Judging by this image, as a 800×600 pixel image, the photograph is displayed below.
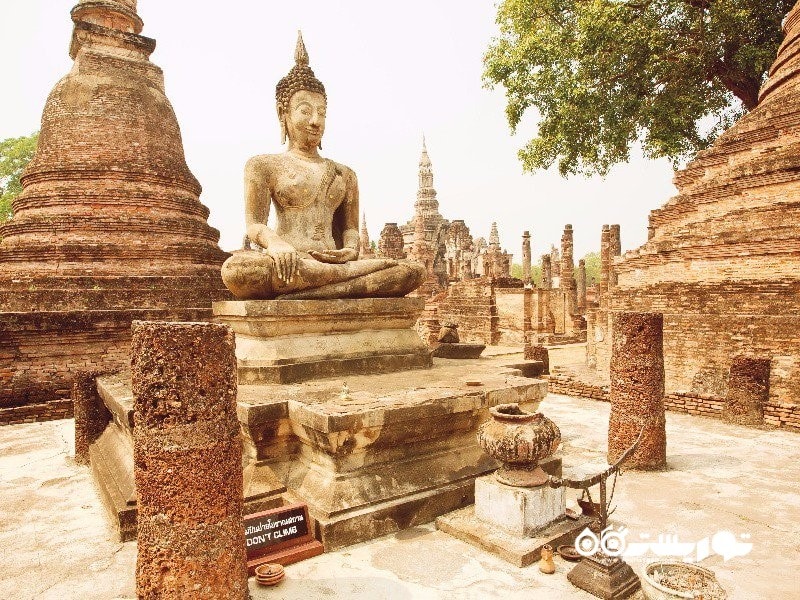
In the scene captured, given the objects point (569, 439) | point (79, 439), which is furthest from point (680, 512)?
point (79, 439)

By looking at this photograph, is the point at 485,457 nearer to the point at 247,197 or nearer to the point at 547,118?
the point at 247,197

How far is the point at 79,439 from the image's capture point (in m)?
5.58

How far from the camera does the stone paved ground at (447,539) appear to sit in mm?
3012

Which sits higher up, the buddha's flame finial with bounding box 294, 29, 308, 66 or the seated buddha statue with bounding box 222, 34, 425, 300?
the buddha's flame finial with bounding box 294, 29, 308, 66

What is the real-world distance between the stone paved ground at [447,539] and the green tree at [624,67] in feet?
35.8

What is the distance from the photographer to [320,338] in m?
5.08

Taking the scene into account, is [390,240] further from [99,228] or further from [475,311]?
[99,228]

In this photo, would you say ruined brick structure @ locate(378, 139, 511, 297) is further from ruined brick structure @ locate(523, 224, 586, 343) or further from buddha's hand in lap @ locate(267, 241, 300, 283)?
buddha's hand in lap @ locate(267, 241, 300, 283)

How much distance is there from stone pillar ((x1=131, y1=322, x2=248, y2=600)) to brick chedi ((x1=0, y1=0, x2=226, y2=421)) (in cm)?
656

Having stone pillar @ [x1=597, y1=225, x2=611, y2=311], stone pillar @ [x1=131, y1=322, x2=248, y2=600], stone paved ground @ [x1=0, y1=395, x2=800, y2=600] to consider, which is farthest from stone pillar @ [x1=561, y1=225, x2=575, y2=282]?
stone pillar @ [x1=131, y1=322, x2=248, y2=600]

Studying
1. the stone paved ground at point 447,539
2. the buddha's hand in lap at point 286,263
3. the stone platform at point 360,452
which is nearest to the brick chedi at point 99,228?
the stone paved ground at point 447,539

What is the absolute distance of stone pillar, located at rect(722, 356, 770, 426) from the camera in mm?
6590

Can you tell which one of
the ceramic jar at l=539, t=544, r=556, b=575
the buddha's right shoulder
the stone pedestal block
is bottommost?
the ceramic jar at l=539, t=544, r=556, b=575

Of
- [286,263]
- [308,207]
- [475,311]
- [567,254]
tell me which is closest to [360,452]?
[286,263]
